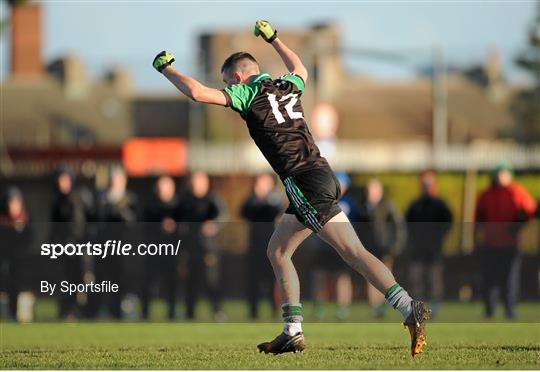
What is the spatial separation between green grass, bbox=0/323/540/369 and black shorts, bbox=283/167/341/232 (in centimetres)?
115

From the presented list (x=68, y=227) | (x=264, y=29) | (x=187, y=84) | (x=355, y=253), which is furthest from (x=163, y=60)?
(x=68, y=227)

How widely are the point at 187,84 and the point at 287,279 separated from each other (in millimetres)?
2067

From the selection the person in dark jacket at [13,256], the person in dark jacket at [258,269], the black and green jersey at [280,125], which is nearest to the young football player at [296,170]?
the black and green jersey at [280,125]

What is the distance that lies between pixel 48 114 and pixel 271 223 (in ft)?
235

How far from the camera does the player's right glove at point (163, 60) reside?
1136cm

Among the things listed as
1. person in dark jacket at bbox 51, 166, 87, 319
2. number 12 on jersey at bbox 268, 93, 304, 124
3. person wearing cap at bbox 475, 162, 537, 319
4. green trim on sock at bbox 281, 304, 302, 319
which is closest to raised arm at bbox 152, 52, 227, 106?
number 12 on jersey at bbox 268, 93, 304, 124

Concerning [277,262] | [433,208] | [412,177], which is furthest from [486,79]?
[277,262]

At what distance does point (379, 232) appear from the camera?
20.0m

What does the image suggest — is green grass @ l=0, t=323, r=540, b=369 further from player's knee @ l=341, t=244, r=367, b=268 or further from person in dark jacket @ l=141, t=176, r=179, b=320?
player's knee @ l=341, t=244, r=367, b=268

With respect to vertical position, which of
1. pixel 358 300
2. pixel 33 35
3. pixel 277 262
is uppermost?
pixel 33 35

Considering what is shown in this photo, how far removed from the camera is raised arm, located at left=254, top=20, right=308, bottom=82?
475 inches

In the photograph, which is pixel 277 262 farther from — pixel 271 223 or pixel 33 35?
pixel 33 35

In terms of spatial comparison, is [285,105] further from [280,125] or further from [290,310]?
[290,310]

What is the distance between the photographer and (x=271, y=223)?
20141 millimetres
